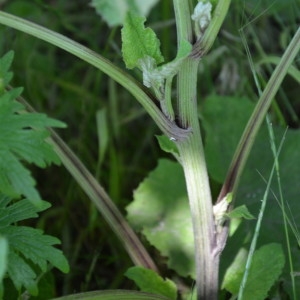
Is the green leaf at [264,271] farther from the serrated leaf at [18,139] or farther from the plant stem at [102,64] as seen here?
the serrated leaf at [18,139]

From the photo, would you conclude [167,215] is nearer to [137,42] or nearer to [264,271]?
[264,271]

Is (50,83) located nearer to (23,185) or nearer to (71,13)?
(71,13)

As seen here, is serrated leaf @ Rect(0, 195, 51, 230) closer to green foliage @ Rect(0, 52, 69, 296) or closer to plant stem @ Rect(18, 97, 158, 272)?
green foliage @ Rect(0, 52, 69, 296)

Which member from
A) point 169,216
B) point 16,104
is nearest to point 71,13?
point 169,216

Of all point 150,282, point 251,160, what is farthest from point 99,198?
point 251,160

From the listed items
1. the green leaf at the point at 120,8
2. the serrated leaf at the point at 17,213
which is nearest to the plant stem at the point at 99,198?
the serrated leaf at the point at 17,213
